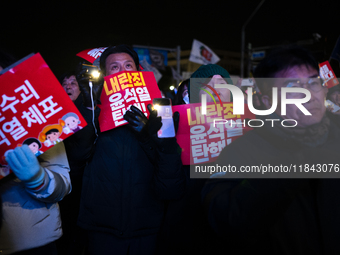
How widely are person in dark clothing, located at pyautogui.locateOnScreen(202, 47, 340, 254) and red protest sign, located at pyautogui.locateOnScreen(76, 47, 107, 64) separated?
1.41 metres

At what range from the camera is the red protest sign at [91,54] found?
2059mm

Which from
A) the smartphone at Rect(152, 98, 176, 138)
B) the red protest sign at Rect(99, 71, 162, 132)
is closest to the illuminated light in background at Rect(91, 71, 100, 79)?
the red protest sign at Rect(99, 71, 162, 132)

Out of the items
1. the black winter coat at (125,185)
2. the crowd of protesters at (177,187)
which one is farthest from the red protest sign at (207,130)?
the black winter coat at (125,185)

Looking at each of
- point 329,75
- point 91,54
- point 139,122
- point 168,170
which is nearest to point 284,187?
point 168,170

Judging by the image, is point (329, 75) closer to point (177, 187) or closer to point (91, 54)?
point (177, 187)

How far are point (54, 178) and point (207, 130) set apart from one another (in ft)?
3.74

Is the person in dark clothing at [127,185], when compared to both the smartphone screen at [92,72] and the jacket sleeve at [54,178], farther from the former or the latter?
the jacket sleeve at [54,178]

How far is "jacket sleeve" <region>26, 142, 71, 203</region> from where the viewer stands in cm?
130

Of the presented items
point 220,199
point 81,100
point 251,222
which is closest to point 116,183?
point 81,100

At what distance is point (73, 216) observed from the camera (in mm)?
2746

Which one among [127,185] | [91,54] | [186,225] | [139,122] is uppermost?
[91,54]

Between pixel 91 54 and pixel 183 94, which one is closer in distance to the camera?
pixel 91 54

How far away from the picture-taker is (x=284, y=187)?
99cm

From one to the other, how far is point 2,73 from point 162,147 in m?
0.98
